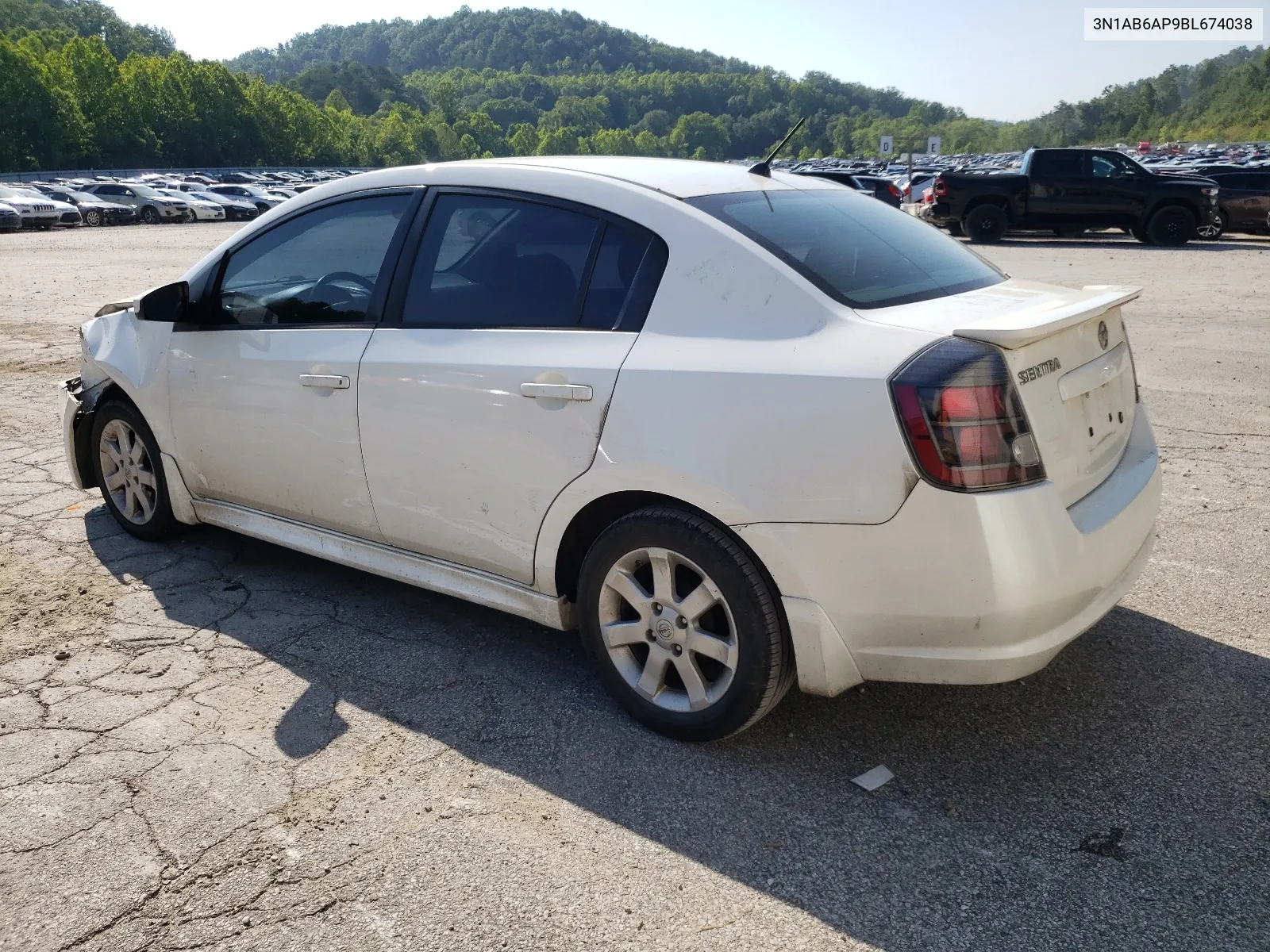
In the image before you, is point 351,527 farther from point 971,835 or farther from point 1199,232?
point 1199,232

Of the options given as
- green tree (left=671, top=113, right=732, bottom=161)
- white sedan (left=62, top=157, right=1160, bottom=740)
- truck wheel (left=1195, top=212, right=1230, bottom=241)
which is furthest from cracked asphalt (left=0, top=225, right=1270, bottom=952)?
green tree (left=671, top=113, right=732, bottom=161)

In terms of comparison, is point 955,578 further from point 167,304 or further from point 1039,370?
point 167,304

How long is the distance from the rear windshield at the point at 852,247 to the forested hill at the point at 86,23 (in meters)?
155

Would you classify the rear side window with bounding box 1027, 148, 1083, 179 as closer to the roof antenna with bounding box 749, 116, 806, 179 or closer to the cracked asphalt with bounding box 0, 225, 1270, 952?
the cracked asphalt with bounding box 0, 225, 1270, 952

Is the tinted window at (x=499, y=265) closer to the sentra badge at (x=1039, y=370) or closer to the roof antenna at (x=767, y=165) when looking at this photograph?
the roof antenna at (x=767, y=165)

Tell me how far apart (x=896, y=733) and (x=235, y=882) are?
73.3 inches

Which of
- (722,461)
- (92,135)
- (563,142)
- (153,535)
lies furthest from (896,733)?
(563,142)

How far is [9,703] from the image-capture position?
3.37 m

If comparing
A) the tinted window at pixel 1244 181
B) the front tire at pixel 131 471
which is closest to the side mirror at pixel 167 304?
the front tire at pixel 131 471

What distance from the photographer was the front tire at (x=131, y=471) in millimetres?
4586

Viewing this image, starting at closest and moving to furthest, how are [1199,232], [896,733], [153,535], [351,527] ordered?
1. [896,733]
2. [351,527]
3. [153,535]
4. [1199,232]

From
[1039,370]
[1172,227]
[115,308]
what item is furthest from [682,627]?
[1172,227]

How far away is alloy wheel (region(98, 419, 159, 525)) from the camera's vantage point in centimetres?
467

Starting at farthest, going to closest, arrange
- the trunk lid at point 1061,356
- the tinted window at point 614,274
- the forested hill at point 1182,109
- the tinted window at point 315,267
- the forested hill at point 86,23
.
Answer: the forested hill at point 86,23, the forested hill at point 1182,109, the tinted window at point 315,267, the tinted window at point 614,274, the trunk lid at point 1061,356
